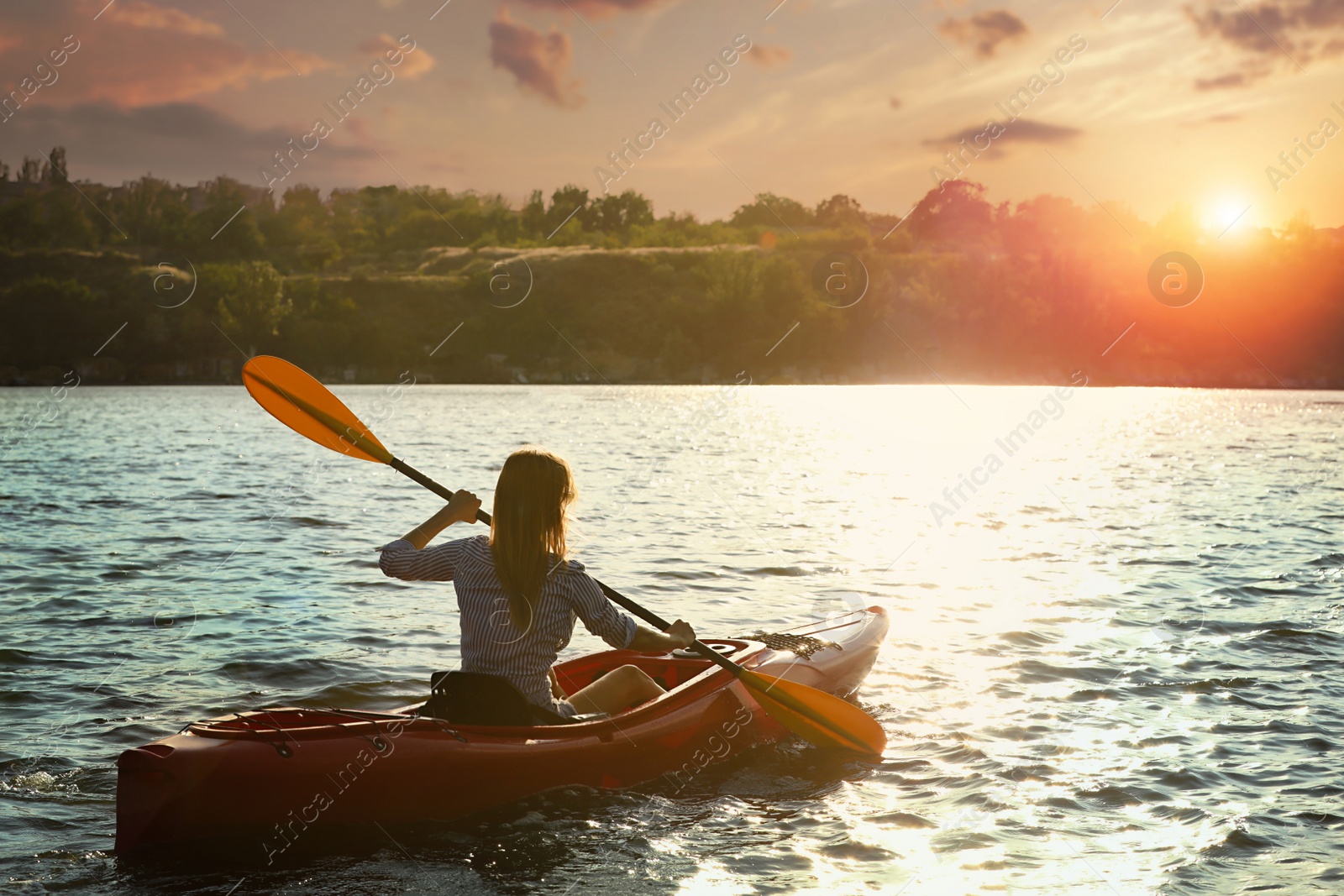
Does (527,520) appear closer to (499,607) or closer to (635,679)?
(499,607)

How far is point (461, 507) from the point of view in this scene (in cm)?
472

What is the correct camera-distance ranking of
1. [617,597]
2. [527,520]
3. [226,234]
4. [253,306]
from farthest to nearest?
[226,234] < [253,306] < [617,597] < [527,520]

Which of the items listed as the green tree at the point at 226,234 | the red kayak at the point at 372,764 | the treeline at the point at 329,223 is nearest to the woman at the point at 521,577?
the red kayak at the point at 372,764

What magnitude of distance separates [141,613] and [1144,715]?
7517 millimetres

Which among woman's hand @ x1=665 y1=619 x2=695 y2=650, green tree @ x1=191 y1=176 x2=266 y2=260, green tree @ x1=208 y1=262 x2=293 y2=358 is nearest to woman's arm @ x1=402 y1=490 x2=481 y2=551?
woman's hand @ x1=665 y1=619 x2=695 y2=650

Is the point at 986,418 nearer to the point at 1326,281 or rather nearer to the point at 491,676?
the point at 491,676

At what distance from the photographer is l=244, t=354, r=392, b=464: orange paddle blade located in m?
5.91

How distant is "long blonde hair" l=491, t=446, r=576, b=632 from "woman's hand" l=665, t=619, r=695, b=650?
0.71 metres

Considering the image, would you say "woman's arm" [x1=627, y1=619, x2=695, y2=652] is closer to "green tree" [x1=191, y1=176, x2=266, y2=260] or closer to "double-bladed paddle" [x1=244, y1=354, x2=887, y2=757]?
"double-bladed paddle" [x1=244, y1=354, x2=887, y2=757]

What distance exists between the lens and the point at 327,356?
91.9 meters

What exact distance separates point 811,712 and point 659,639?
143 centimetres

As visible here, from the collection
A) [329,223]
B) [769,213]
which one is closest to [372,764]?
[329,223]

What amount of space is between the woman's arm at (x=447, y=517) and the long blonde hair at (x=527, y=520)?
31cm

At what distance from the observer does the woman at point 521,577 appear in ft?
14.1
